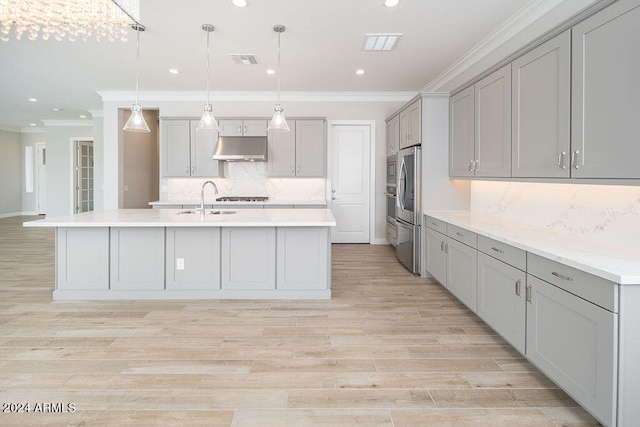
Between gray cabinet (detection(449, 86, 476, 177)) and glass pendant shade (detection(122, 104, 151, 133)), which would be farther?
gray cabinet (detection(449, 86, 476, 177))

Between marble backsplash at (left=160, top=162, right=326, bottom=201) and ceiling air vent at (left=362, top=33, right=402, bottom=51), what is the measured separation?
285 cm

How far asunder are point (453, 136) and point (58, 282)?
4431mm

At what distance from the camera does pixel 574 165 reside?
93.8 inches

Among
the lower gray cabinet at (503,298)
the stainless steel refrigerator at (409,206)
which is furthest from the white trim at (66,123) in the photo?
the lower gray cabinet at (503,298)

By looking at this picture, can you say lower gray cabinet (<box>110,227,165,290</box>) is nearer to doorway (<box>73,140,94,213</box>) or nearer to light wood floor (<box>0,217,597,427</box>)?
light wood floor (<box>0,217,597,427</box>)

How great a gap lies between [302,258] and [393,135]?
3.17 metres

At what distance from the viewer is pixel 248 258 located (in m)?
3.90

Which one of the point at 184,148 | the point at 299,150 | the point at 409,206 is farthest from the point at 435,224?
the point at 184,148

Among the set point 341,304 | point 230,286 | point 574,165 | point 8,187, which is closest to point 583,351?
point 574,165

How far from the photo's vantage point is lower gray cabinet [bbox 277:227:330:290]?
12.8 feet

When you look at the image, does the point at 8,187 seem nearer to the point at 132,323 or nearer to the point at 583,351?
the point at 132,323

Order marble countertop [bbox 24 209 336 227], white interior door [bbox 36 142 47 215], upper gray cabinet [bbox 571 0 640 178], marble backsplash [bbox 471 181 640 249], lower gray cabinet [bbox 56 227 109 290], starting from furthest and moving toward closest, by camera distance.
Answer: white interior door [bbox 36 142 47 215], lower gray cabinet [bbox 56 227 109 290], marble countertop [bbox 24 209 336 227], marble backsplash [bbox 471 181 640 249], upper gray cabinet [bbox 571 0 640 178]

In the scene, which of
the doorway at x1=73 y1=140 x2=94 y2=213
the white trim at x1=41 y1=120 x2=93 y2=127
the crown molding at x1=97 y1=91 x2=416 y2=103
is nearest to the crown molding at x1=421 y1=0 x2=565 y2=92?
the crown molding at x1=97 y1=91 x2=416 y2=103

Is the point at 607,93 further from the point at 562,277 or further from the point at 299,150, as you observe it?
the point at 299,150
